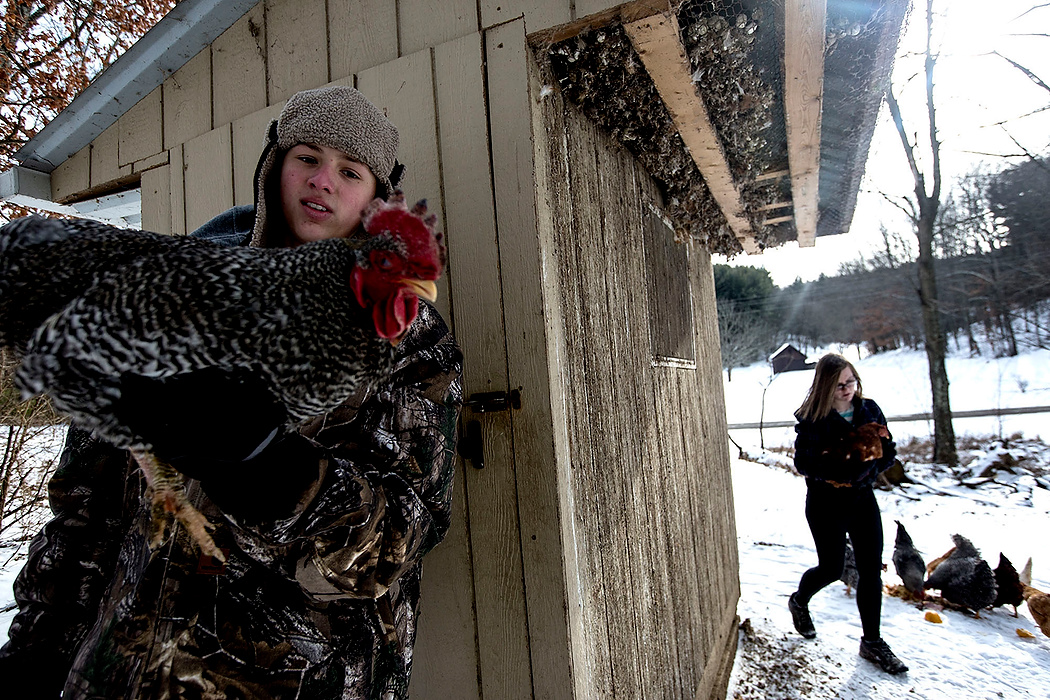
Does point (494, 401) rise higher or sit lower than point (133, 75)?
lower

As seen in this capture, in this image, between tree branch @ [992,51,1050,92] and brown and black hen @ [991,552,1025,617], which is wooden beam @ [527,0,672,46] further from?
tree branch @ [992,51,1050,92]

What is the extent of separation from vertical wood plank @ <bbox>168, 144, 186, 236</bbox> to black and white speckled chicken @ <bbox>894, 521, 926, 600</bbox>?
21.0 ft

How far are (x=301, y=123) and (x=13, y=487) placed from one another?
19.8ft


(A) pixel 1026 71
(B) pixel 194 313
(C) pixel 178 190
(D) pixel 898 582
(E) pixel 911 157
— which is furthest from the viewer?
(E) pixel 911 157

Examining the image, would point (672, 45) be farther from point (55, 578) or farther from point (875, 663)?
point (875, 663)

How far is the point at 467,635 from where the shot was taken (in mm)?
1509

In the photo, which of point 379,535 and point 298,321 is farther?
point 379,535

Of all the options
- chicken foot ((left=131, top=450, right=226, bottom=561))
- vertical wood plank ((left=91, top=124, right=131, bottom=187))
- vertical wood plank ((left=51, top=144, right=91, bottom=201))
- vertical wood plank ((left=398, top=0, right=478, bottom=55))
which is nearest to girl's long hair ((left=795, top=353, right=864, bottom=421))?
vertical wood plank ((left=398, top=0, right=478, bottom=55))

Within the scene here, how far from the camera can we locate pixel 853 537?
3.84 meters

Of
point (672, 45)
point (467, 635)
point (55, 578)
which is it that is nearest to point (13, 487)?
point (55, 578)

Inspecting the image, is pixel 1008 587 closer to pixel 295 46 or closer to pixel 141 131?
pixel 295 46

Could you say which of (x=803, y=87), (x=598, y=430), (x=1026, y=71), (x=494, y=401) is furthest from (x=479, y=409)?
(x=1026, y=71)

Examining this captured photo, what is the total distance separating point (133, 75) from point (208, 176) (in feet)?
2.59

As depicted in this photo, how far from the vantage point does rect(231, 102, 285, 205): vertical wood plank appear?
2100 millimetres
